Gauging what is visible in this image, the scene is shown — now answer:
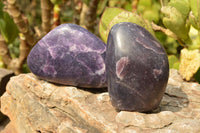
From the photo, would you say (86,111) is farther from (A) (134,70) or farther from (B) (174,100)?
(B) (174,100)

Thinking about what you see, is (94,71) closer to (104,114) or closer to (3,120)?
(104,114)

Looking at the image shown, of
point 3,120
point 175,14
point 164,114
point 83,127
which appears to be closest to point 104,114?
point 83,127

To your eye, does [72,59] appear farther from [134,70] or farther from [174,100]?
[174,100]

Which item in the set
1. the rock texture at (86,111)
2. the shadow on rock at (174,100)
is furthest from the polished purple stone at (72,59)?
the shadow on rock at (174,100)

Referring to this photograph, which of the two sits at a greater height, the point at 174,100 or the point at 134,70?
the point at 134,70

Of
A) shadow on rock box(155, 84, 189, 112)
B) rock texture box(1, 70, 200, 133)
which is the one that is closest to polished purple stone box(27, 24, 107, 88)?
rock texture box(1, 70, 200, 133)

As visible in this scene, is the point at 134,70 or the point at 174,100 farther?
the point at 174,100

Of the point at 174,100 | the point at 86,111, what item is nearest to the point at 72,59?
the point at 86,111
